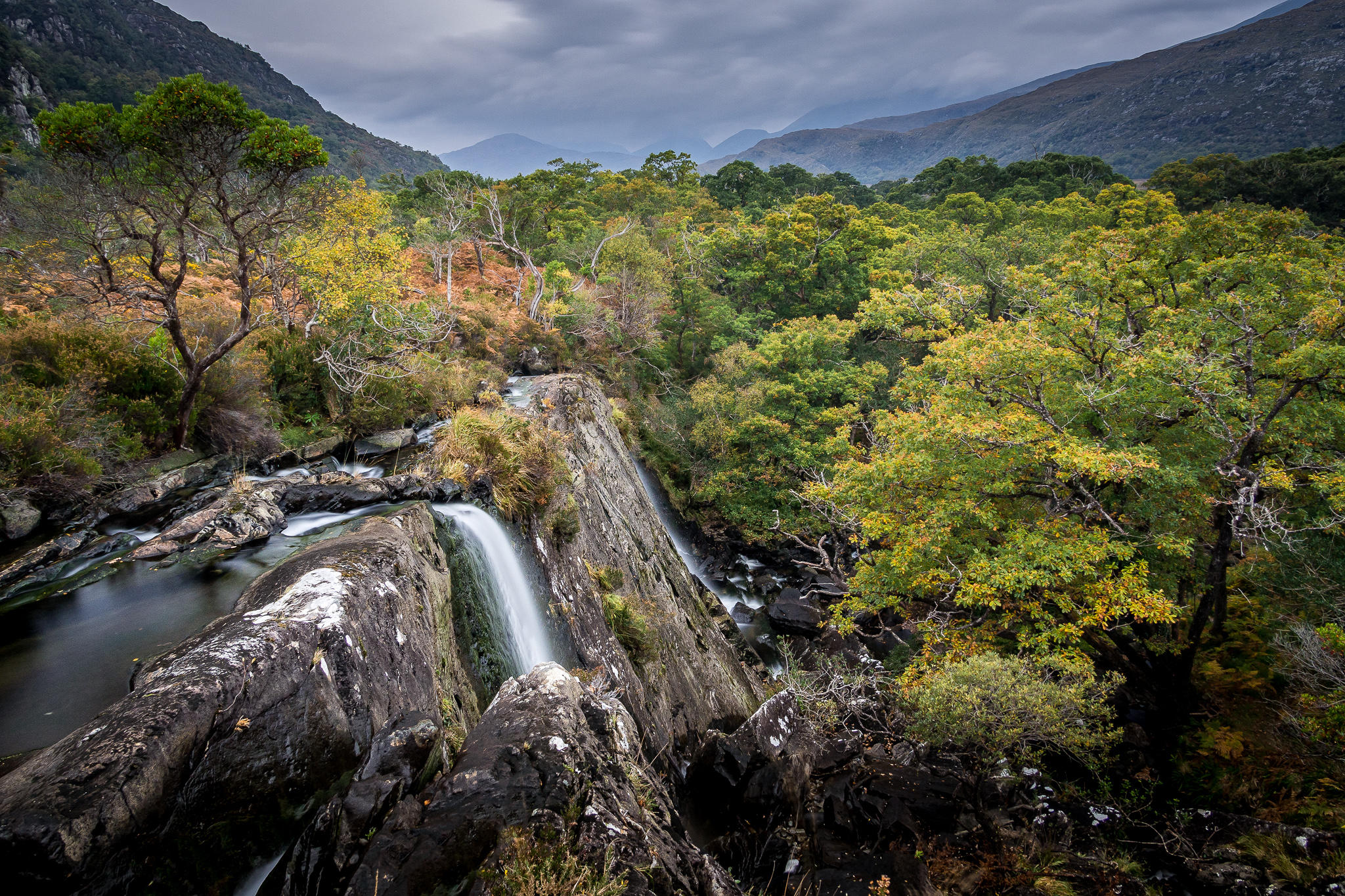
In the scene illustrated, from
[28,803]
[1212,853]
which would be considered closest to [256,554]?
[28,803]

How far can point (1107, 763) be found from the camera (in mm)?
9750

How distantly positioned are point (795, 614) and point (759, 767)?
1021 cm

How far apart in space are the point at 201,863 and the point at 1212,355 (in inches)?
598

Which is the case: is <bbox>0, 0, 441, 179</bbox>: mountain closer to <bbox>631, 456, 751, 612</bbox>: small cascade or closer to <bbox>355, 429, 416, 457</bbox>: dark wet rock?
<bbox>631, 456, 751, 612</bbox>: small cascade

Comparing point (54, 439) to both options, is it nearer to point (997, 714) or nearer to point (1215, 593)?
point (997, 714)

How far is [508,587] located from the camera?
7.36m

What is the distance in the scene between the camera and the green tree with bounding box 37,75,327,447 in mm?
7922

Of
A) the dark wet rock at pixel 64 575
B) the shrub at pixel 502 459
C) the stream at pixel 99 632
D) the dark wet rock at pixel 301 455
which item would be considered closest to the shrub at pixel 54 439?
the dark wet rock at pixel 64 575

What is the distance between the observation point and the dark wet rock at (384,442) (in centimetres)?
1088

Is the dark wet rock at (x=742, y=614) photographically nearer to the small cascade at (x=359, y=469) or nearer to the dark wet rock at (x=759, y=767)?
the dark wet rock at (x=759, y=767)

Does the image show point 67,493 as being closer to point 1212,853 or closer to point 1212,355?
point 1212,853

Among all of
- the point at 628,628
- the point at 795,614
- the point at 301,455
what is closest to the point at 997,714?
the point at 628,628

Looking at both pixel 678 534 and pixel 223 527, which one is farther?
pixel 678 534

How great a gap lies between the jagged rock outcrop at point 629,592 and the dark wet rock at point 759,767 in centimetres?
75
